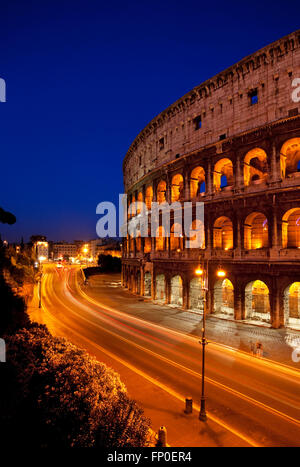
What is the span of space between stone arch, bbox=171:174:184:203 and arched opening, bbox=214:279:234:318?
11867mm

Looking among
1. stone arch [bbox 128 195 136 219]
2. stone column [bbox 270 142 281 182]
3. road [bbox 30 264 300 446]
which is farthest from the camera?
stone arch [bbox 128 195 136 219]

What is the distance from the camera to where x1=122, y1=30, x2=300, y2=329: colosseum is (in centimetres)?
2250

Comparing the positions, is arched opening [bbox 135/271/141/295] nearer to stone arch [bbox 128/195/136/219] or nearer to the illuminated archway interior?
the illuminated archway interior

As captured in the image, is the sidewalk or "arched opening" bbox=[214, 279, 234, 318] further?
"arched opening" bbox=[214, 279, 234, 318]

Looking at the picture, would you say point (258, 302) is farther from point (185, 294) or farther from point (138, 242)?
point (138, 242)

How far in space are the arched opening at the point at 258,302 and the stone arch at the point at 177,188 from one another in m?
13.8

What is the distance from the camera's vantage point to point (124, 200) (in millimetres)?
51500

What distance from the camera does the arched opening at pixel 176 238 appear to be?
33125 millimetres

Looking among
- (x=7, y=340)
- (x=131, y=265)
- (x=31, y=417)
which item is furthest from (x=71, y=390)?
(x=131, y=265)

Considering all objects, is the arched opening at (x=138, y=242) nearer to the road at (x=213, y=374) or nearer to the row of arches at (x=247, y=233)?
the row of arches at (x=247, y=233)

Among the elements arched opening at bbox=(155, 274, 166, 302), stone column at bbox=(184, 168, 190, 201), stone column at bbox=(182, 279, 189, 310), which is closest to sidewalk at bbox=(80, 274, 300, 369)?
stone column at bbox=(182, 279, 189, 310)

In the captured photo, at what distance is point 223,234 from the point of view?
29.3 meters

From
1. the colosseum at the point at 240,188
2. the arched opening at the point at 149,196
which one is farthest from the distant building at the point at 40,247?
the colosseum at the point at 240,188

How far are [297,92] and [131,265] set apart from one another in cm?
3176
